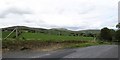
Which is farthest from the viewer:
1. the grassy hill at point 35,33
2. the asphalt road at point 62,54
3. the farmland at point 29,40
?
the grassy hill at point 35,33

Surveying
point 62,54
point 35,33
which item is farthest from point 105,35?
point 62,54

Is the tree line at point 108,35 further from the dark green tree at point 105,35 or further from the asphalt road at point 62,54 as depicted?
the asphalt road at point 62,54

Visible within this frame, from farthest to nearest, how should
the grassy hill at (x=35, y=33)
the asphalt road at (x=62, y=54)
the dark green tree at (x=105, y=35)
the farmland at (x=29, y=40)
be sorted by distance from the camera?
the dark green tree at (x=105, y=35), the grassy hill at (x=35, y=33), the farmland at (x=29, y=40), the asphalt road at (x=62, y=54)

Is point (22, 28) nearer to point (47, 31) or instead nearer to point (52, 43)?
point (52, 43)

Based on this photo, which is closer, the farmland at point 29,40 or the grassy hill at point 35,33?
the farmland at point 29,40

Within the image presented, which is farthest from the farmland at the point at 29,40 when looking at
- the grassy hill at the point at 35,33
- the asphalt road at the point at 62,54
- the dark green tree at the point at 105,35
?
the dark green tree at the point at 105,35

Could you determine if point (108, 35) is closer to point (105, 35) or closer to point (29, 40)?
point (105, 35)

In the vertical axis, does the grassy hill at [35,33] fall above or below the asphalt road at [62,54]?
above

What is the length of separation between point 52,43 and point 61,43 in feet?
6.07

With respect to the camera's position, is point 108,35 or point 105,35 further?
point 108,35

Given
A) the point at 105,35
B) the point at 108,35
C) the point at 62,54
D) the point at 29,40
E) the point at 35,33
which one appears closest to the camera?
the point at 62,54

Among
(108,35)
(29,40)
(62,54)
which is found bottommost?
(62,54)

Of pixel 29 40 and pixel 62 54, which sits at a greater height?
pixel 29 40

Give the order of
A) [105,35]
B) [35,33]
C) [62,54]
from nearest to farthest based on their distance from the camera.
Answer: [62,54], [35,33], [105,35]
